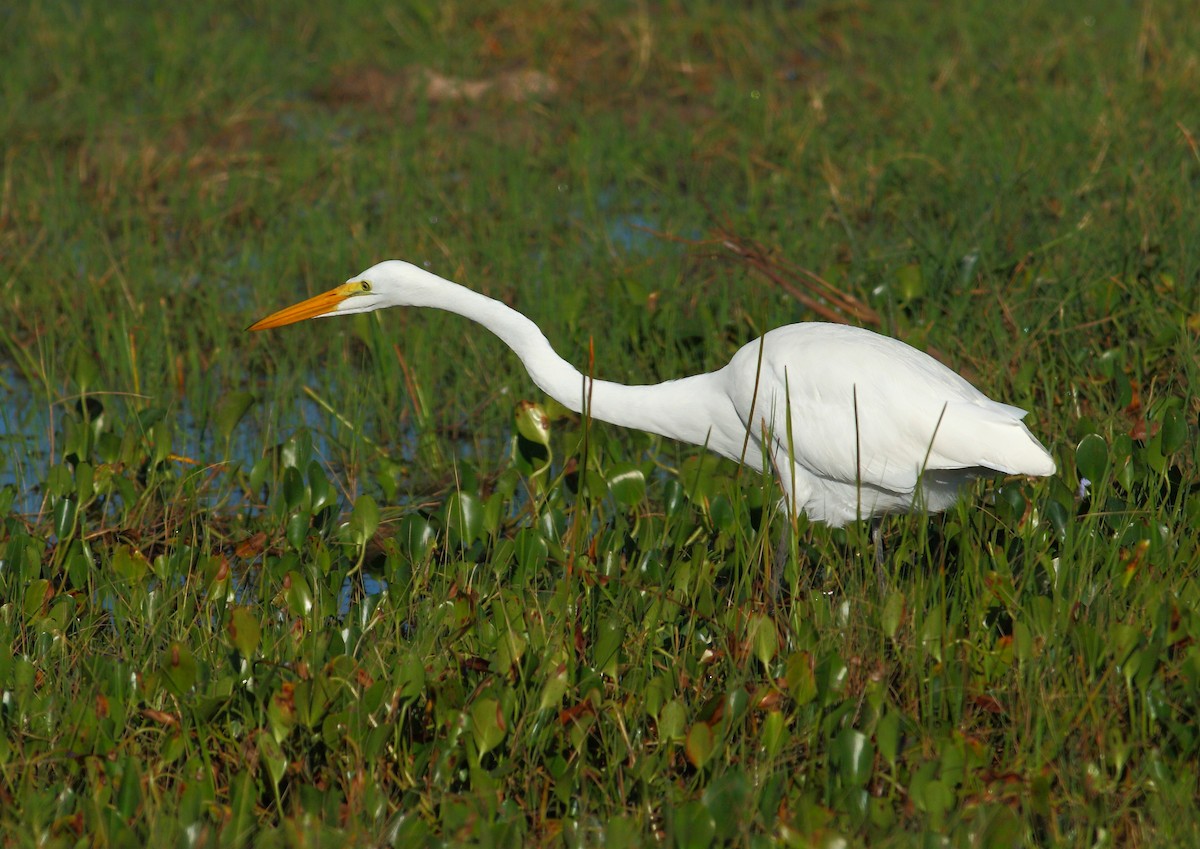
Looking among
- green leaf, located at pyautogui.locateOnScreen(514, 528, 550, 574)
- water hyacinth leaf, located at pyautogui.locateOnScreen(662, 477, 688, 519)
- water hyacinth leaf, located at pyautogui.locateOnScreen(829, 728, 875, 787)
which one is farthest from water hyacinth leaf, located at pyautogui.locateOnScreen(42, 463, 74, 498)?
water hyacinth leaf, located at pyautogui.locateOnScreen(829, 728, 875, 787)

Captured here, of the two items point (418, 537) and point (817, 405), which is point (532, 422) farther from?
point (817, 405)

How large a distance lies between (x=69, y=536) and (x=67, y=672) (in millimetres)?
792

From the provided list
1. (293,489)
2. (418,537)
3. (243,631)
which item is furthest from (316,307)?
(243,631)

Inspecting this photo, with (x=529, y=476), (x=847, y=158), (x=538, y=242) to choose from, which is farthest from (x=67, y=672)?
(x=847, y=158)

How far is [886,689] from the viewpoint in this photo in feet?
9.29

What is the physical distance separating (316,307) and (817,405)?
1.36 meters

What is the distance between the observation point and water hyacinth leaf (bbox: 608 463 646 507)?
4066 millimetres

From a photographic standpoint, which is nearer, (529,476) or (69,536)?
(69,536)

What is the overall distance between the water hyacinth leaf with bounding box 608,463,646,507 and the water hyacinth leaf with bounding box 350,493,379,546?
651 mm

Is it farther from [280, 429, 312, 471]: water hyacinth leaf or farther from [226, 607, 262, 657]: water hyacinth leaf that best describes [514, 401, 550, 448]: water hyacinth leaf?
[226, 607, 262, 657]: water hyacinth leaf

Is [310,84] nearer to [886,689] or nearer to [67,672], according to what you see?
[67,672]

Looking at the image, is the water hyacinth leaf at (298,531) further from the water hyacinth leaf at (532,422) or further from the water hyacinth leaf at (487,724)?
the water hyacinth leaf at (487,724)

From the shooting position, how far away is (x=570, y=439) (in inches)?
173

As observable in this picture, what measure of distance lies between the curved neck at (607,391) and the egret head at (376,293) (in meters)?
0.05
